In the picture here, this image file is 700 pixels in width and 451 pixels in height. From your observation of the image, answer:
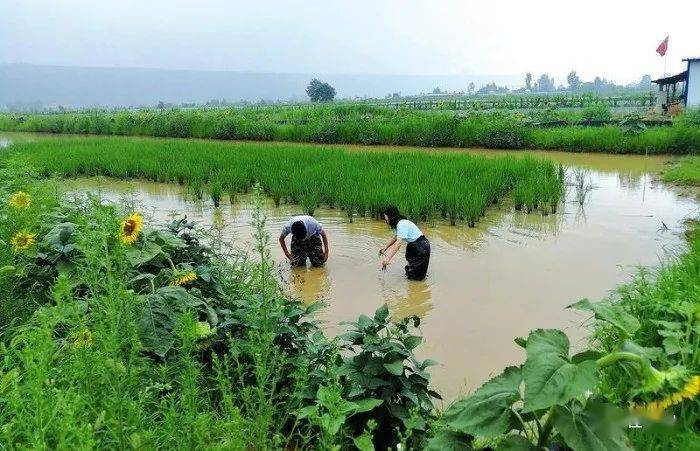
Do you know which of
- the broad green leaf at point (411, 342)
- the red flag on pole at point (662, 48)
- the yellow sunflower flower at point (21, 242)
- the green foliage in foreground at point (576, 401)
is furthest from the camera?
the red flag on pole at point (662, 48)

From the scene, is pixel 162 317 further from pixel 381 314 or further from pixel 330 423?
pixel 330 423

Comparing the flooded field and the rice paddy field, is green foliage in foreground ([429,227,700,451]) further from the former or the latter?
the flooded field

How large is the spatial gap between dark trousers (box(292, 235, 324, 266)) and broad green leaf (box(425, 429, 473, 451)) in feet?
12.7

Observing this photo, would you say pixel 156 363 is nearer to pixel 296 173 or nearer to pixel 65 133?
pixel 296 173

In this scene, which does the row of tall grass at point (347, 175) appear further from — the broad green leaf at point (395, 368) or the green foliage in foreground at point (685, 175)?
the broad green leaf at point (395, 368)

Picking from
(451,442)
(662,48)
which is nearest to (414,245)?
(451,442)

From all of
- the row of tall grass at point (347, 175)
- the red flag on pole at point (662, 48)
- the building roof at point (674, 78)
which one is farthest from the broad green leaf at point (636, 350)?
the red flag on pole at point (662, 48)

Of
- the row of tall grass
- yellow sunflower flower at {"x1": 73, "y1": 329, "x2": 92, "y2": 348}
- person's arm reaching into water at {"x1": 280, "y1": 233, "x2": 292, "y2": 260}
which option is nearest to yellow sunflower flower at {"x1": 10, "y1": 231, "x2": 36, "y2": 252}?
yellow sunflower flower at {"x1": 73, "y1": 329, "x2": 92, "y2": 348}

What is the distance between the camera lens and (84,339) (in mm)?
1825

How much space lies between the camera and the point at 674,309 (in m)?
2.88

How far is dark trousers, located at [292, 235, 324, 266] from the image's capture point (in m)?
5.53

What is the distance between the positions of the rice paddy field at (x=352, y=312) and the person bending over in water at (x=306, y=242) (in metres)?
0.12

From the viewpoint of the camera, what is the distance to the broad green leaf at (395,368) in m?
2.19

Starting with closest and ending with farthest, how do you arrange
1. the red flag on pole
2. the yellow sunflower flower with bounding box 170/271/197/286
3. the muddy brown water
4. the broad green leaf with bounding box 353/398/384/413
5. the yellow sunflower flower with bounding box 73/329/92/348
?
the yellow sunflower flower with bounding box 73/329/92/348 → the broad green leaf with bounding box 353/398/384/413 → the yellow sunflower flower with bounding box 170/271/197/286 → the muddy brown water → the red flag on pole
